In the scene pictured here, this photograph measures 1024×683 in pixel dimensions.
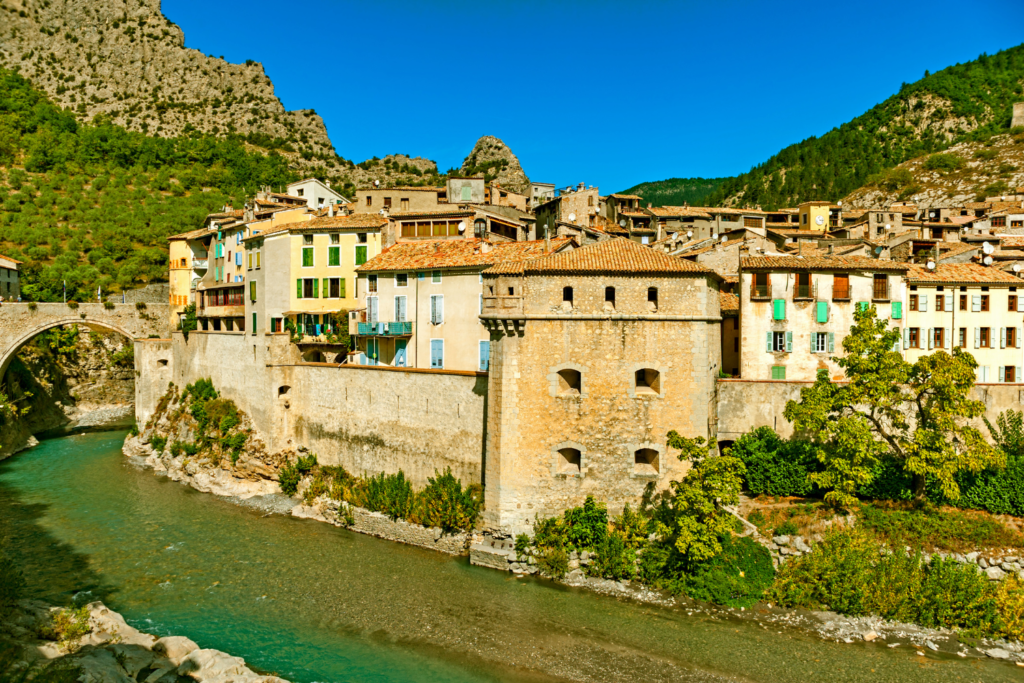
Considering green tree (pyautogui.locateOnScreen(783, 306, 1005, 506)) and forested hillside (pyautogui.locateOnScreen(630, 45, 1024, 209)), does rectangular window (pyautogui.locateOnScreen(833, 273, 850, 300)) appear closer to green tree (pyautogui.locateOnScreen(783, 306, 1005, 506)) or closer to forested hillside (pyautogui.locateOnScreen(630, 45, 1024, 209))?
green tree (pyautogui.locateOnScreen(783, 306, 1005, 506))

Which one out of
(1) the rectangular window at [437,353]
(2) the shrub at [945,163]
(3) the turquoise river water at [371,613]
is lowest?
(3) the turquoise river water at [371,613]

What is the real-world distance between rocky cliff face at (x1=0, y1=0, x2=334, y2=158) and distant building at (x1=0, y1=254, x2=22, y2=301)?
40009mm

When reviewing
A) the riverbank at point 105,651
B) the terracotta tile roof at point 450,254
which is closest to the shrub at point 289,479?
the terracotta tile roof at point 450,254

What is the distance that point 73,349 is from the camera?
46.5 meters

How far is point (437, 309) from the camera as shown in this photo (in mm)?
28266

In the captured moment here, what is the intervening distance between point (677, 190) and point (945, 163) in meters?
48.8

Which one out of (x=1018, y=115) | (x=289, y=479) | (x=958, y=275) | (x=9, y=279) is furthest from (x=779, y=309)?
(x=1018, y=115)

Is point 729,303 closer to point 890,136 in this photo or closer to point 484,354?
point 484,354

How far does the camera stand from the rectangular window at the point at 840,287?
26641 millimetres

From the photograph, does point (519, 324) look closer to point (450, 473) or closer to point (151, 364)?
point (450, 473)

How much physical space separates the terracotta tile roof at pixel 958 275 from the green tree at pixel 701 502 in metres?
16.7

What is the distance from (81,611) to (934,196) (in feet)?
297

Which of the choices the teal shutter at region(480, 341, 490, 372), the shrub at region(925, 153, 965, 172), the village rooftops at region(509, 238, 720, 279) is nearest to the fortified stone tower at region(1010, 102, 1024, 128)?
the shrub at region(925, 153, 965, 172)

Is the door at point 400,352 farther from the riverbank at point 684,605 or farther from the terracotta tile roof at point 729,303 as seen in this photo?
the terracotta tile roof at point 729,303
